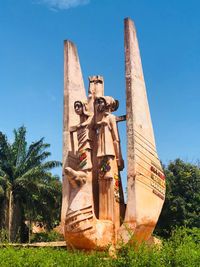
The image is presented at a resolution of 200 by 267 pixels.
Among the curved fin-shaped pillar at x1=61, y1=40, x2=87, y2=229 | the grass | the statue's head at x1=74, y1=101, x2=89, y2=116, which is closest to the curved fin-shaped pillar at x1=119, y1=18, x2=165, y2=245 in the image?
the statue's head at x1=74, y1=101, x2=89, y2=116

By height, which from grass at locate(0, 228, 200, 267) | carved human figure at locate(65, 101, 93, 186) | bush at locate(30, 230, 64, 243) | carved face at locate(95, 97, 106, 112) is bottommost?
grass at locate(0, 228, 200, 267)

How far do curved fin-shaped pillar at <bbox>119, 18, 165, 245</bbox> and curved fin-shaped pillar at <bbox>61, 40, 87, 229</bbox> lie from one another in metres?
2.23

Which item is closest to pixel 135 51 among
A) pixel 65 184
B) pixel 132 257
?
pixel 65 184

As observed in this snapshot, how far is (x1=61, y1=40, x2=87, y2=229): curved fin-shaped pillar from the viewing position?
12039 millimetres

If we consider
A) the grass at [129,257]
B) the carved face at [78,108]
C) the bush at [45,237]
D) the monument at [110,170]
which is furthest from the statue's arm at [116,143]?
the bush at [45,237]

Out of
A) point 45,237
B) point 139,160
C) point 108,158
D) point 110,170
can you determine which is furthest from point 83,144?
point 45,237

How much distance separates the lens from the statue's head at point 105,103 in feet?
36.9

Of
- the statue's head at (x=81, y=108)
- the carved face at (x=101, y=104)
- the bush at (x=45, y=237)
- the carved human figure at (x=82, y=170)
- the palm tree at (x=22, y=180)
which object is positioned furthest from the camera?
the bush at (x=45, y=237)

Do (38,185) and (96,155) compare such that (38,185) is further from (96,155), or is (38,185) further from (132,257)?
(132,257)

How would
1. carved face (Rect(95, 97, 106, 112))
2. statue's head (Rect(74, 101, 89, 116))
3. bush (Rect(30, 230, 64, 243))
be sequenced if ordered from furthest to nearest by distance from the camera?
1. bush (Rect(30, 230, 64, 243))
2. statue's head (Rect(74, 101, 89, 116))
3. carved face (Rect(95, 97, 106, 112))

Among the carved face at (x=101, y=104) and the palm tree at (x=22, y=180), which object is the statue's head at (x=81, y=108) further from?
the palm tree at (x=22, y=180)

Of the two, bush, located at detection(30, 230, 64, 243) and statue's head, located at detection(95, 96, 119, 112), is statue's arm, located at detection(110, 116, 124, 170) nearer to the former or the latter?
statue's head, located at detection(95, 96, 119, 112)

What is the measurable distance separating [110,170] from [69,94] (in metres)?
3.24

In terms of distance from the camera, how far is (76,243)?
391 inches
